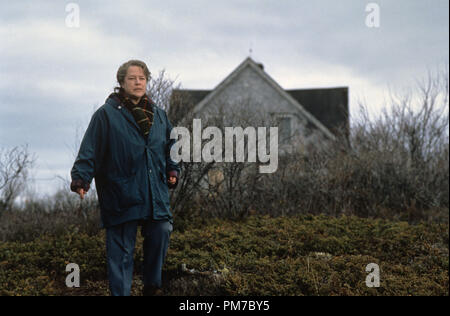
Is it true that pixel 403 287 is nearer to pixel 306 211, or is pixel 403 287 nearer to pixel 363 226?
pixel 363 226

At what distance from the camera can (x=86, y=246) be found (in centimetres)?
624

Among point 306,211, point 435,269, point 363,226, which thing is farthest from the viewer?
point 306,211

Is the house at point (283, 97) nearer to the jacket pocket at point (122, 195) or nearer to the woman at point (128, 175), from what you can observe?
the woman at point (128, 175)

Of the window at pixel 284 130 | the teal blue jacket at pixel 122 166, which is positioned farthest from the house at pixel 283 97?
the teal blue jacket at pixel 122 166

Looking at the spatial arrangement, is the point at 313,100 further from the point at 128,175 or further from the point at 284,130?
the point at 128,175

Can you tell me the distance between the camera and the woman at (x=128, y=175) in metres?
3.56

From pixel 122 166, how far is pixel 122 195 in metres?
0.23

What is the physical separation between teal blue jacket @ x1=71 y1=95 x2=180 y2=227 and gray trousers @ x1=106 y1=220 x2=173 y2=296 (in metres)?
0.10

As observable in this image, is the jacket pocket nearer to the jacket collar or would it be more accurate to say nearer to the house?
the jacket collar

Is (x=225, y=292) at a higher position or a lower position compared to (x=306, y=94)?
lower

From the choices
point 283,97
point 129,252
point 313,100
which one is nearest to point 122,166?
point 129,252

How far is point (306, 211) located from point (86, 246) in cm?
468

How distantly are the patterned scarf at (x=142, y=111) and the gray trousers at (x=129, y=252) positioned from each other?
75 centimetres
